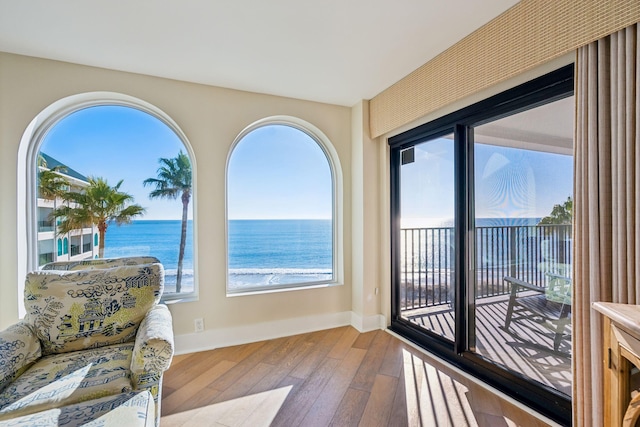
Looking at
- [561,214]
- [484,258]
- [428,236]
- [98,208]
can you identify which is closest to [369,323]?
[428,236]

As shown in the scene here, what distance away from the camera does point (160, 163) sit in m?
2.82

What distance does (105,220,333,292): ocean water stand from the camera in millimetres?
2766

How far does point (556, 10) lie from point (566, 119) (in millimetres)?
580

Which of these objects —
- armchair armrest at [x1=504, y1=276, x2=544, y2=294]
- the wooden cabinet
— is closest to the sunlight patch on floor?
the wooden cabinet

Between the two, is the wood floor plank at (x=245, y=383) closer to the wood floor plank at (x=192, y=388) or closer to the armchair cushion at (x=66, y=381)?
the wood floor plank at (x=192, y=388)

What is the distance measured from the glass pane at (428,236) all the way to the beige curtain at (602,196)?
3.50ft

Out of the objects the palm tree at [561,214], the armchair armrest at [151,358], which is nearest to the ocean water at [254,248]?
the armchair armrest at [151,358]

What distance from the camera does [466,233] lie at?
2389 millimetres

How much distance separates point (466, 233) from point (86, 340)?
268 centimetres

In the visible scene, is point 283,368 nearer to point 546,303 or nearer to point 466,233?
point 466,233

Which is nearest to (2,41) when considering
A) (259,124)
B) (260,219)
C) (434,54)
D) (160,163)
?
(160,163)

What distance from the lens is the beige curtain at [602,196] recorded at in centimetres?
135

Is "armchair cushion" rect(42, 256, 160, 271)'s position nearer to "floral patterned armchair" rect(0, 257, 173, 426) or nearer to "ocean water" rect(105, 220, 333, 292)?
"floral patterned armchair" rect(0, 257, 173, 426)

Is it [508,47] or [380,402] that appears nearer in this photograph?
Result: [508,47]
